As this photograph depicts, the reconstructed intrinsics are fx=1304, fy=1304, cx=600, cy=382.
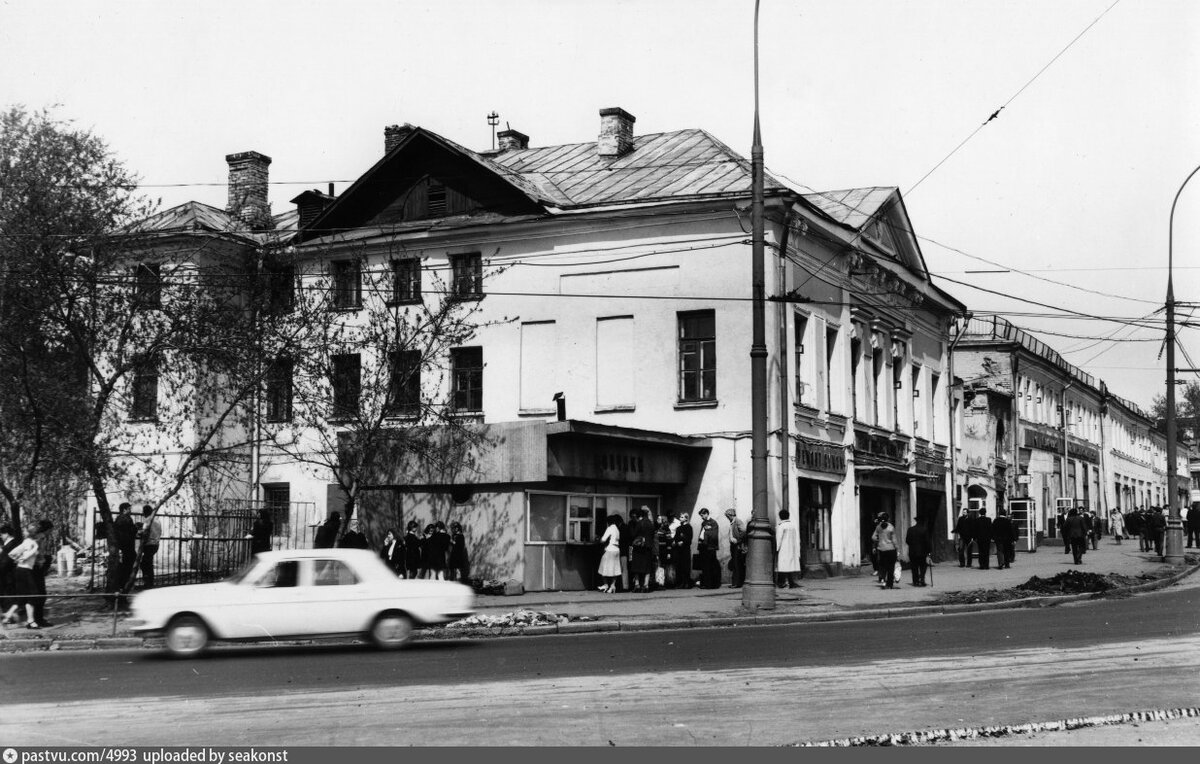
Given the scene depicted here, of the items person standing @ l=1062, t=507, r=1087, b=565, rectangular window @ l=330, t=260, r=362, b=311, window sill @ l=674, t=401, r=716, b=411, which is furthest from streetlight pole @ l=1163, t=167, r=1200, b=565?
rectangular window @ l=330, t=260, r=362, b=311

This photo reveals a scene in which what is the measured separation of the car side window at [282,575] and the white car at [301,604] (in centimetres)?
1

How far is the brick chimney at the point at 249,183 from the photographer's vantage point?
38.3 metres

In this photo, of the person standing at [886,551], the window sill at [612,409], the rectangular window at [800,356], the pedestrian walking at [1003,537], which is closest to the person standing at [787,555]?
the person standing at [886,551]

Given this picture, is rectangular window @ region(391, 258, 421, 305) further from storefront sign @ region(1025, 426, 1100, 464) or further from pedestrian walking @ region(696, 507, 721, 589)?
storefront sign @ region(1025, 426, 1100, 464)

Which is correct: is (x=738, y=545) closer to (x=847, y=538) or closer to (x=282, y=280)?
(x=847, y=538)

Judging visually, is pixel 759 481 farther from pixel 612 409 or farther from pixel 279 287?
pixel 279 287

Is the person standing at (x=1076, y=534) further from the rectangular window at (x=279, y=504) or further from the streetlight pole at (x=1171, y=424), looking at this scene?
the rectangular window at (x=279, y=504)

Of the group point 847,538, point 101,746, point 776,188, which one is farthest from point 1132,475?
point 101,746

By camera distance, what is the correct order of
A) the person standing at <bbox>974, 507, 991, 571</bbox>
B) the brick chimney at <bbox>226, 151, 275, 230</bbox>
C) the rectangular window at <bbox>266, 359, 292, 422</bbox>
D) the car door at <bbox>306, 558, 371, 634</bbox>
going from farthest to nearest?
1. the brick chimney at <bbox>226, 151, 275, 230</bbox>
2. the person standing at <bbox>974, 507, 991, 571</bbox>
3. the rectangular window at <bbox>266, 359, 292, 422</bbox>
4. the car door at <bbox>306, 558, 371, 634</bbox>

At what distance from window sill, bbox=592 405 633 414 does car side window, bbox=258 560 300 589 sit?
15013 mm

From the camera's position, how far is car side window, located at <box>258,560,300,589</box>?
16641mm

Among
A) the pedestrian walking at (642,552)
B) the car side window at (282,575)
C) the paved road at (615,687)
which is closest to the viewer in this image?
the paved road at (615,687)

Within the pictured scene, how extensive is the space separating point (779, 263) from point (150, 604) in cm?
1769

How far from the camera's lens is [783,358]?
30.1 metres
